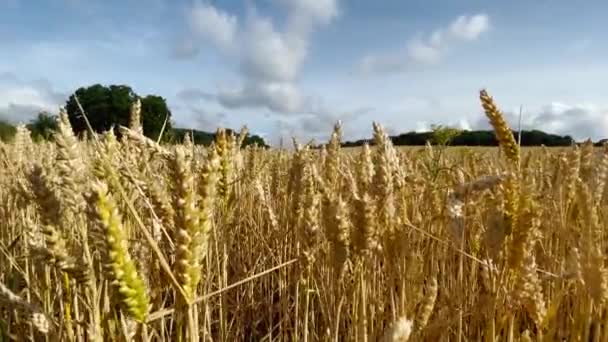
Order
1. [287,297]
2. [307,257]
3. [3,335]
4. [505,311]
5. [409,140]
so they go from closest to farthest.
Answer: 1. [505,311]
2. [307,257]
3. [3,335]
4. [287,297]
5. [409,140]

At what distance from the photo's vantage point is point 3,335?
1188mm

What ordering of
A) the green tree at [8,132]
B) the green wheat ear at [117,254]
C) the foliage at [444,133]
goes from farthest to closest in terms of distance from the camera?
the green tree at [8,132]
the foliage at [444,133]
the green wheat ear at [117,254]

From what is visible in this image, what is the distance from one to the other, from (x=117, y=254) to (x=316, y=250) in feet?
2.22

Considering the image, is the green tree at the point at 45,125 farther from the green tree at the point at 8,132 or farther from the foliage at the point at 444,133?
the foliage at the point at 444,133

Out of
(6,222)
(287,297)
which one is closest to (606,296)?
(287,297)

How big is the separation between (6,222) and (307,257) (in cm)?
126

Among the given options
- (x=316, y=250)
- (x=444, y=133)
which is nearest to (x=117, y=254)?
(x=316, y=250)

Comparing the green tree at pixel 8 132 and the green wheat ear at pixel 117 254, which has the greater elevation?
the green tree at pixel 8 132

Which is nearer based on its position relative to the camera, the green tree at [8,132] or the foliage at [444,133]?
the foliage at [444,133]

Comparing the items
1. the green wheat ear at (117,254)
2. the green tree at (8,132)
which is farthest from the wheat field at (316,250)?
the green tree at (8,132)

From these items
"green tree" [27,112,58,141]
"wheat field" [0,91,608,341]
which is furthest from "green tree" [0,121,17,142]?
"wheat field" [0,91,608,341]

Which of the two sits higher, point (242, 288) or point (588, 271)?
point (588, 271)

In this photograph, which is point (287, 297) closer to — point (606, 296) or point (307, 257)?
point (307, 257)

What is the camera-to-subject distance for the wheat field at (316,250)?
0.54m
